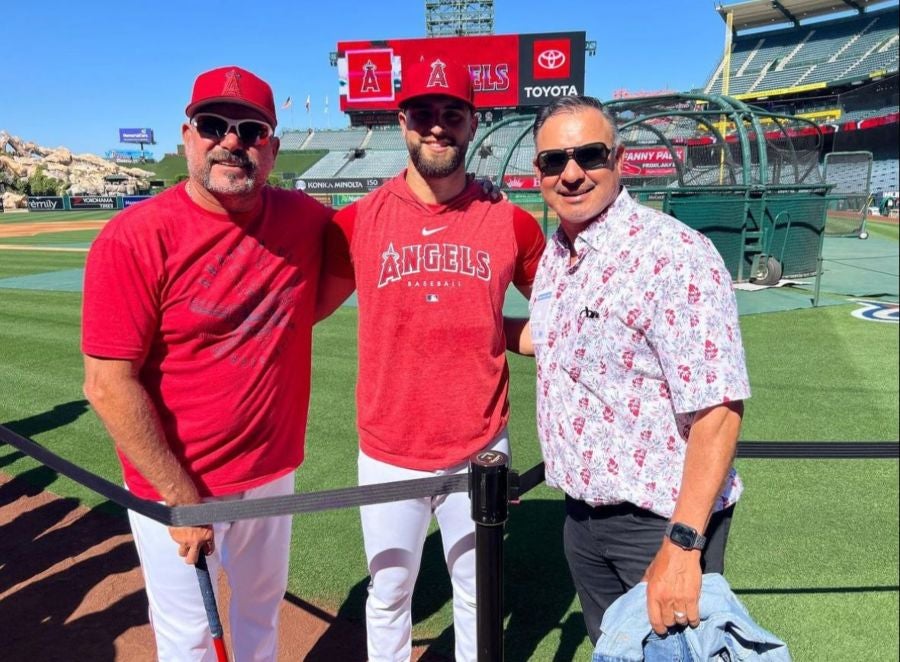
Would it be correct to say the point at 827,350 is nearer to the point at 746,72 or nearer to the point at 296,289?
the point at 296,289

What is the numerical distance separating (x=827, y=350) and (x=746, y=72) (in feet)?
140

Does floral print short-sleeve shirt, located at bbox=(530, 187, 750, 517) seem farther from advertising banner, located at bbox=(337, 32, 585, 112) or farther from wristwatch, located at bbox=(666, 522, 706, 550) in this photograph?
advertising banner, located at bbox=(337, 32, 585, 112)

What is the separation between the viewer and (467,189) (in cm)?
228

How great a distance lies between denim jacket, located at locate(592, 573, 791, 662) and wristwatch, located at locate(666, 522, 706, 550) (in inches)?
4.1

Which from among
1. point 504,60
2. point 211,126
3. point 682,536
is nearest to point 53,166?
point 211,126

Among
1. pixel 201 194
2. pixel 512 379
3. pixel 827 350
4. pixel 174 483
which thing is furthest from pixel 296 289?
pixel 827 350

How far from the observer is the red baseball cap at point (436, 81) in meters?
2.10

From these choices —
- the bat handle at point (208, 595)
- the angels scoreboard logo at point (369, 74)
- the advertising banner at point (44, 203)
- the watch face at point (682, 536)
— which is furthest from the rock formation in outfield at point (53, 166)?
the angels scoreboard logo at point (369, 74)

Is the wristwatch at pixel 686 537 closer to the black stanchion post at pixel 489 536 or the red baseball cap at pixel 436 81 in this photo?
the black stanchion post at pixel 489 536

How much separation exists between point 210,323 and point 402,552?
105 cm

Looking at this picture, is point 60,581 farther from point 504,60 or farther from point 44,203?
point 504,60

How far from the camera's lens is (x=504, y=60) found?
133ft

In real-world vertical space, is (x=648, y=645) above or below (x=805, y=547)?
above

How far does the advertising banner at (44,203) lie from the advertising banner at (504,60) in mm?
36982
